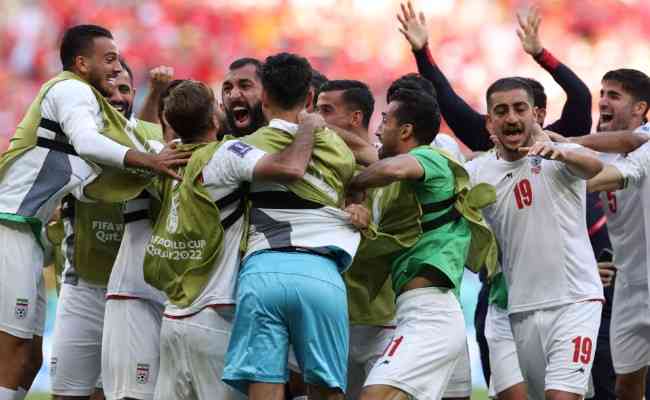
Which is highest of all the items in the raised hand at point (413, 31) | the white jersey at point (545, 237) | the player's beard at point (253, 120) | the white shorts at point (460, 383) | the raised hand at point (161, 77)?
the raised hand at point (413, 31)

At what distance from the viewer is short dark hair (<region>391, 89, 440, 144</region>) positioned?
698 cm

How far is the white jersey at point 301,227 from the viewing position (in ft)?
20.3

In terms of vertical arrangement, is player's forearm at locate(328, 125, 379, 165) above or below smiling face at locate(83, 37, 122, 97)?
below

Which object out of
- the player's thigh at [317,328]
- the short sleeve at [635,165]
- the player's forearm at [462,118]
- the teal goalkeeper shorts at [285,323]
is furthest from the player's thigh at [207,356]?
the player's forearm at [462,118]

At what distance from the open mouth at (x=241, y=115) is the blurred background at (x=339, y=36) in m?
8.90

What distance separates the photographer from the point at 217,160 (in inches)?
248

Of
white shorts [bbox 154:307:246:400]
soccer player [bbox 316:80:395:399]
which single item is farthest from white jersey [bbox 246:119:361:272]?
soccer player [bbox 316:80:395:399]

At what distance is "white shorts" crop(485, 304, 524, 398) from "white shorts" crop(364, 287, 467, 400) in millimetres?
1063

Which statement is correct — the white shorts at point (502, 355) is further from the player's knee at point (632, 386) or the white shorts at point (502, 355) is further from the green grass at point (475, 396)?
the green grass at point (475, 396)

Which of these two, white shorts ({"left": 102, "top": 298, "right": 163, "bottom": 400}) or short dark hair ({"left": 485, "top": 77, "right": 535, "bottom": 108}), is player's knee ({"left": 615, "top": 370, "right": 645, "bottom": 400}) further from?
white shorts ({"left": 102, "top": 298, "right": 163, "bottom": 400})

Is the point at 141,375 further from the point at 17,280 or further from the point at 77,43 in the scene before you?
the point at 77,43

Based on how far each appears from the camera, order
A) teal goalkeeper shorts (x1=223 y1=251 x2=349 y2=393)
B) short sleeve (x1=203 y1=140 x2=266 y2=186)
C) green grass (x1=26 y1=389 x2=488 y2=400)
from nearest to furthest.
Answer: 1. teal goalkeeper shorts (x1=223 y1=251 x2=349 y2=393)
2. short sleeve (x1=203 y1=140 x2=266 y2=186)
3. green grass (x1=26 y1=389 x2=488 y2=400)

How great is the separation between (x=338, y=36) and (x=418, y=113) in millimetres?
10663

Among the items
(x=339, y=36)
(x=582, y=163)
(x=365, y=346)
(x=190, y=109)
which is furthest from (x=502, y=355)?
(x=339, y=36)
